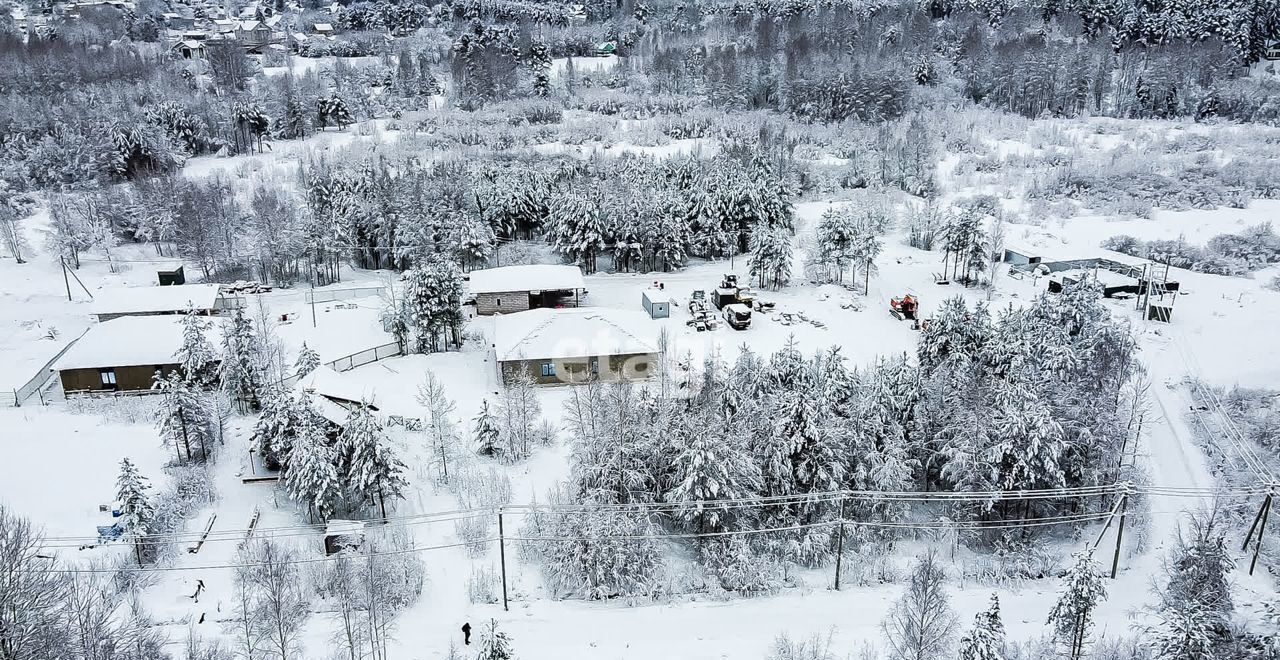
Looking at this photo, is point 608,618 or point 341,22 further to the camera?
point 341,22

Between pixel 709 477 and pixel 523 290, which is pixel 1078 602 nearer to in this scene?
pixel 709 477

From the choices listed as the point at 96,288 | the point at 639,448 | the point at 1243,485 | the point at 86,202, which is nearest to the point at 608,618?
the point at 639,448

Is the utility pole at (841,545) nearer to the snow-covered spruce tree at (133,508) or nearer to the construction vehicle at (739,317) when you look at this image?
the construction vehicle at (739,317)

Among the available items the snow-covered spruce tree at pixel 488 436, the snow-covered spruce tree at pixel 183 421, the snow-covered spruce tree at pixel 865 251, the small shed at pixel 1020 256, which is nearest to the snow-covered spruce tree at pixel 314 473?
the snow-covered spruce tree at pixel 183 421

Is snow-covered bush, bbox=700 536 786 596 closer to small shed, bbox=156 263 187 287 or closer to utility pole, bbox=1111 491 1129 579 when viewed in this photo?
utility pole, bbox=1111 491 1129 579

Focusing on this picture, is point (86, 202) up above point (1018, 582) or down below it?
above

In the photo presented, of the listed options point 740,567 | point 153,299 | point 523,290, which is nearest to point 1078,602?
point 740,567

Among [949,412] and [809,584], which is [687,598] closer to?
[809,584]
